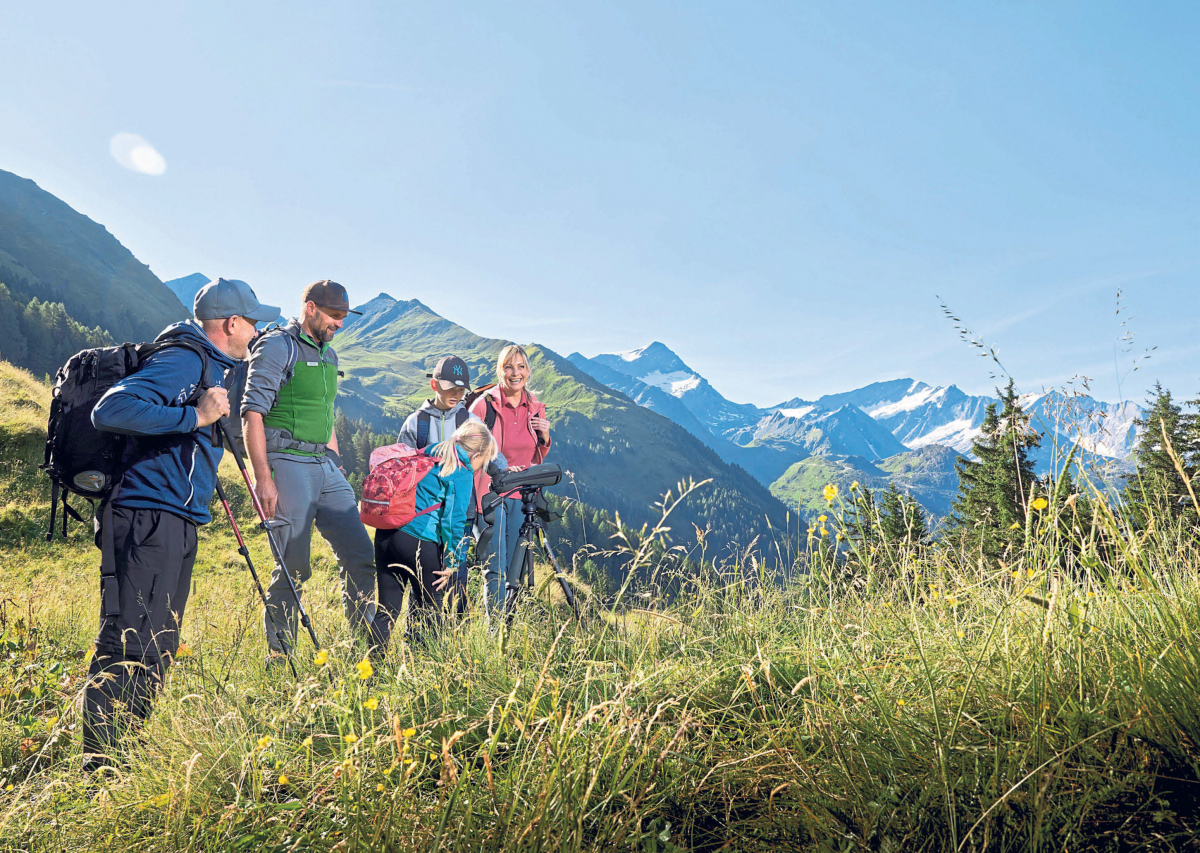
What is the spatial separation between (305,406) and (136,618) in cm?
209

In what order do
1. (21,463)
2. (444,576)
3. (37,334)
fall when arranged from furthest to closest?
(37,334) → (21,463) → (444,576)

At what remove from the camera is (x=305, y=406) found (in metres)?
4.72

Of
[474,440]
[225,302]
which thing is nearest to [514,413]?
[474,440]

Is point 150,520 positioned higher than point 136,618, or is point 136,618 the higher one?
point 150,520

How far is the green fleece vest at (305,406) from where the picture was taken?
464 centimetres

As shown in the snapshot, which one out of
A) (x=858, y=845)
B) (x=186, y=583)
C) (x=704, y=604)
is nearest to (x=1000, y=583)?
(x=704, y=604)

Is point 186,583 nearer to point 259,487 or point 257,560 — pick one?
point 259,487

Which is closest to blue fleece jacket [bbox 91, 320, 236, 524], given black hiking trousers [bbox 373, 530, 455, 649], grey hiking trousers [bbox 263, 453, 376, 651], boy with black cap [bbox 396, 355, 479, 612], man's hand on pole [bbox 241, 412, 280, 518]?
man's hand on pole [bbox 241, 412, 280, 518]

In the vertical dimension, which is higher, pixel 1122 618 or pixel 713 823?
pixel 1122 618

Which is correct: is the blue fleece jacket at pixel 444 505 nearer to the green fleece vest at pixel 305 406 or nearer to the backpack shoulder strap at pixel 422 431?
the green fleece vest at pixel 305 406

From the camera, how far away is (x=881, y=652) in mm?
2383

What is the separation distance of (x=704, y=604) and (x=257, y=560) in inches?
549

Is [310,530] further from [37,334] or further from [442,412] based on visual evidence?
[37,334]

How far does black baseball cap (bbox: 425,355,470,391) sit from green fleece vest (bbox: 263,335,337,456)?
6.38ft
